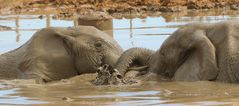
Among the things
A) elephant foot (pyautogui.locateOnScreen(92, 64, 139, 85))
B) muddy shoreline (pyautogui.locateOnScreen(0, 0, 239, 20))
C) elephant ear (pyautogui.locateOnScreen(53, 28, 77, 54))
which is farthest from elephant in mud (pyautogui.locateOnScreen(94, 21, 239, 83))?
muddy shoreline (pyautogui.locateOnScreen(0, 0, 239, 20))

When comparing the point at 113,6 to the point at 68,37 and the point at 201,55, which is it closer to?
the point at 68,37

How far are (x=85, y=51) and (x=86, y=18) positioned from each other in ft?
19.2

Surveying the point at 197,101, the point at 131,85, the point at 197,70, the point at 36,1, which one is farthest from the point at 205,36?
the point at 36,1

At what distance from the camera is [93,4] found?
28.6 meters

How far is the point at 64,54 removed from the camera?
349 inches

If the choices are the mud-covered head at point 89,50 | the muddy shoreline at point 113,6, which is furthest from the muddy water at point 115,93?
the muddy shoreline at point 113,6

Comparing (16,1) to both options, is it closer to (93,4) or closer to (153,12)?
(93,4)

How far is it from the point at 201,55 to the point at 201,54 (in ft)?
0.04

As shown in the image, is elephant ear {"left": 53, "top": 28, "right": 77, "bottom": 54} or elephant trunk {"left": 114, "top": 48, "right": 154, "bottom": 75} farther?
elephant ear {"left": 53, "top": 28, "right": 77, "bottom": 54}

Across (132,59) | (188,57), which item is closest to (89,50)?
(132,59)

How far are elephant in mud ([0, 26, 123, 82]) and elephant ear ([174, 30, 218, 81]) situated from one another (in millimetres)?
1234

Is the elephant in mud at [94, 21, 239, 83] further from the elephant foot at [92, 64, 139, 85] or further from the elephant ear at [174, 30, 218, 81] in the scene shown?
the elephant foot at [92, 64, 139, 85]

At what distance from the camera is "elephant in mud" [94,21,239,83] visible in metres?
7.50

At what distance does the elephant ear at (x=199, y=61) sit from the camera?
7.51 metres
